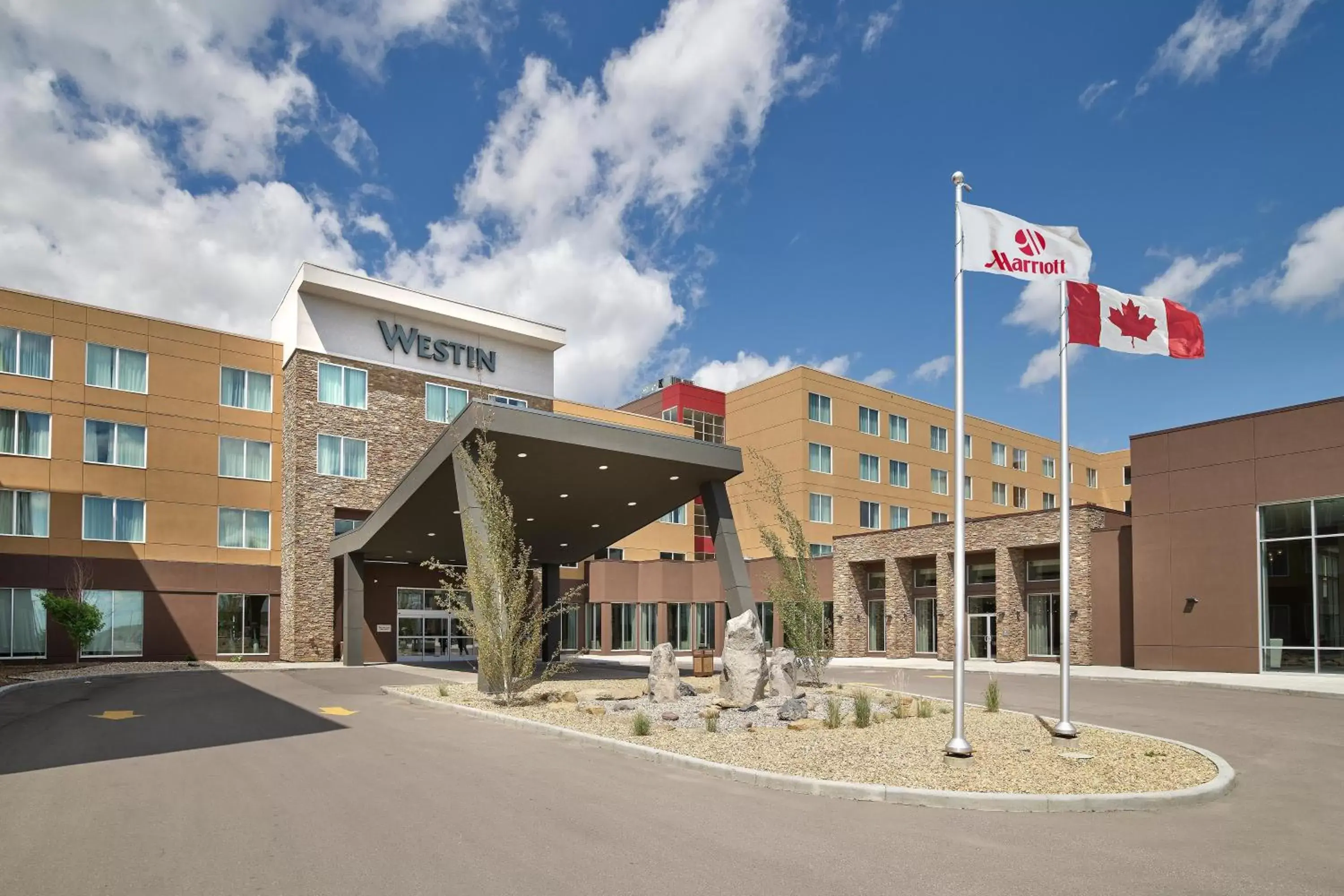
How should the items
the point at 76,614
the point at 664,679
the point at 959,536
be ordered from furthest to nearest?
the point at 76,614 < the point at 664,679 < the point at 959,536

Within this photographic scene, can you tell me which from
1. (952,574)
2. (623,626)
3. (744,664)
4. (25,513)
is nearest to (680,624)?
(623,626)

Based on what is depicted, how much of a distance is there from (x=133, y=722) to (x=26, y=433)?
2392 cm

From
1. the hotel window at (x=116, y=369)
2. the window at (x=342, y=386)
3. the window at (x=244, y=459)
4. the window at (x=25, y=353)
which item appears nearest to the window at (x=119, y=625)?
the window at (x=244, y=459)

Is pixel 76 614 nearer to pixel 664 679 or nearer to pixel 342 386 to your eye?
pixel 342 386

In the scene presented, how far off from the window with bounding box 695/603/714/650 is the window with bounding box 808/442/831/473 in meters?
10.1

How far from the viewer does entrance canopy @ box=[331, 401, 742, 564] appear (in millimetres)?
20969

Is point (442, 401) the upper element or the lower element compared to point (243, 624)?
upper

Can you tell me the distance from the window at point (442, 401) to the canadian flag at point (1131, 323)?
32.0 meters

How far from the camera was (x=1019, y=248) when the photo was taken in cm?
1266

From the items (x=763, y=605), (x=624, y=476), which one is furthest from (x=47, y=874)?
(x=763, y=605)

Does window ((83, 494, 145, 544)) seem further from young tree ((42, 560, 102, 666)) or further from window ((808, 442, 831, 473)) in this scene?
window ((808, 442, 831, 473))

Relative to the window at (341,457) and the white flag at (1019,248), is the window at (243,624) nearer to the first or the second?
the window at (341,457)

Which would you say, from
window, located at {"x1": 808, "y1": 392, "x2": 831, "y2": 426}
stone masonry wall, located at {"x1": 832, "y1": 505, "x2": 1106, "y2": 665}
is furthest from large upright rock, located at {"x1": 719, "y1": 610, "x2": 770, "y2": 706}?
window, located at {"x1": 808, "y1": 392, "x2": 831, "y2": 426}

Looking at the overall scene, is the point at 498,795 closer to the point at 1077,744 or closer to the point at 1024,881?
the point at 1024,881
